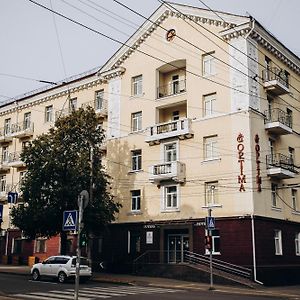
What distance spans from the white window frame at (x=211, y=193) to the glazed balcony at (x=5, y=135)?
79.0 feet

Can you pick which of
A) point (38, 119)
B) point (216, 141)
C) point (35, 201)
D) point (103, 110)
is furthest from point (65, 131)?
point (38, 119)

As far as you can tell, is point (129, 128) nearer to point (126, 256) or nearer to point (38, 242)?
point (126, 256)

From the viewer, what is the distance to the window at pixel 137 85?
3702cm

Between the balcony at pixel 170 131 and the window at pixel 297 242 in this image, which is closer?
the balcony at pixel 170 131

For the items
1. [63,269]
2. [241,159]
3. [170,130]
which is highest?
[170,130]

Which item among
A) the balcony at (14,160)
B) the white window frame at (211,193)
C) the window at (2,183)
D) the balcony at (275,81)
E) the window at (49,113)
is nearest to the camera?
the white window frame at (211,193)

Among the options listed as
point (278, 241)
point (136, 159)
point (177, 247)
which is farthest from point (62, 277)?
point (278, 241)

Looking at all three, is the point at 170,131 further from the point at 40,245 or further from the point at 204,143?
the point at 40,245

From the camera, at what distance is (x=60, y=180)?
1198 inches

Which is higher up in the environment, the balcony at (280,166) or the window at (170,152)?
the window at (170,152)

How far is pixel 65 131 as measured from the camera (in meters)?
31.4

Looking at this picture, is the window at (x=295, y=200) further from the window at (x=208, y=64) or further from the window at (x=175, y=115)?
the window at (x=208, y=64)

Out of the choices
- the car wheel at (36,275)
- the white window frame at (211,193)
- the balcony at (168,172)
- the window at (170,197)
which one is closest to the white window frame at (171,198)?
the window at (170,197)

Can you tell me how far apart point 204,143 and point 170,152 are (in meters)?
3.08
